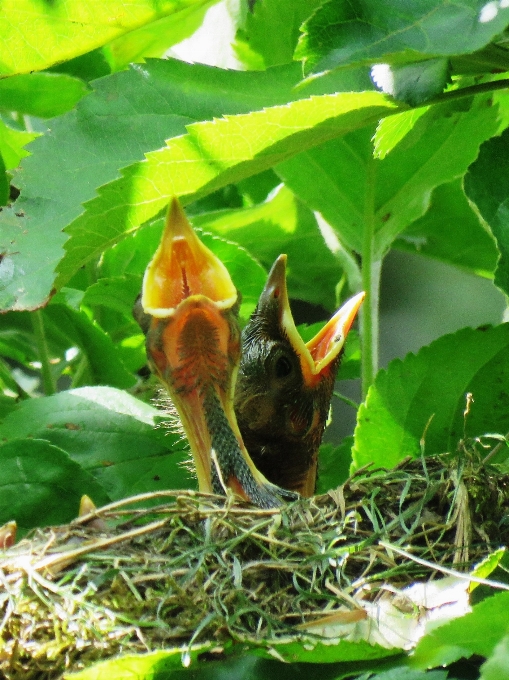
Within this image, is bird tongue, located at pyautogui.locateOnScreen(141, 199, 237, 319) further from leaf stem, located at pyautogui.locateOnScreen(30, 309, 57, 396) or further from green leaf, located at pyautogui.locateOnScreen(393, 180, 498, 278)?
green leaf, located at pyautogui.locateOnScreen(393, 180, 498, 278)

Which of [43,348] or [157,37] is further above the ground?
[157,37]

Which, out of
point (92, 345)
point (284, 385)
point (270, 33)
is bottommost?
point (284, 385)

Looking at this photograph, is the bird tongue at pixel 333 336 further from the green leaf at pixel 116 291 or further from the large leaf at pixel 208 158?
the large leaf at pixel 208 158

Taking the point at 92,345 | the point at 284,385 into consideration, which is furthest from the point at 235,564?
the point at 92,345

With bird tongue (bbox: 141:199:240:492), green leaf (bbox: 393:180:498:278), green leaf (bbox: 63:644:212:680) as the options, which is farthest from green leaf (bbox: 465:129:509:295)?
green leaf (bbox: 393:180:498:278)

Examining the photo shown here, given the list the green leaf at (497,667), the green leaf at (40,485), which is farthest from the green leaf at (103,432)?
the green leaf at (497,667)

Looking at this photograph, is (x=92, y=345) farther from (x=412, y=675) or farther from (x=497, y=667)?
(x=497, y=667)
